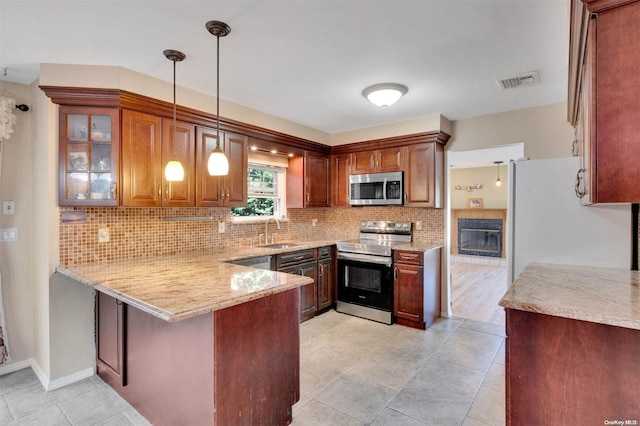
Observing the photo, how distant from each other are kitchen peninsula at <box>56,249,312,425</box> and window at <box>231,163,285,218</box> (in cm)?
177

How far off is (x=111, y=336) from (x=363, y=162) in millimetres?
3392

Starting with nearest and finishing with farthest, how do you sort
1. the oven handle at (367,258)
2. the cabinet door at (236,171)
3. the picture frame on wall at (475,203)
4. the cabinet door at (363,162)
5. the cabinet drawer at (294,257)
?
1. the cabinet door at (236,171)
2. the cabinet drawer at (294,257)
3. the oven handle at (367,258)
4. the cabinet door at (363,162)
5. the picture frame on wall at (475,203)

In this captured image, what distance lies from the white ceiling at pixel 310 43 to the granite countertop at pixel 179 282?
157 centimetres

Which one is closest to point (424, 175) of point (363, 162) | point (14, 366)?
point (363, 162)

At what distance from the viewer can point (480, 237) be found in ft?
27.1

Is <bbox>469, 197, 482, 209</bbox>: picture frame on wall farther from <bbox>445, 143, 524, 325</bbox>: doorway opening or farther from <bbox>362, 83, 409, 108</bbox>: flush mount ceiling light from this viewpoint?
<bbox>362, 83, 409, 108</bbox>: flush mount ceiling light

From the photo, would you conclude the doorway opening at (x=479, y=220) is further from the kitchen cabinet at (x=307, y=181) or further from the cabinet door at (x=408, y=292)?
the kitchen cabinet at (x=307, y=181)

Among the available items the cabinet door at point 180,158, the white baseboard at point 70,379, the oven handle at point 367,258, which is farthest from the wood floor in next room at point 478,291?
the white baseboard at point 70,379

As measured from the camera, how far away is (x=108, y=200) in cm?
246

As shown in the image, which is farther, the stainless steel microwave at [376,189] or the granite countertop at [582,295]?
the stainless steel microwave at [376,189]

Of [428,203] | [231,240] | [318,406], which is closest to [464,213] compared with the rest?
[428,203]

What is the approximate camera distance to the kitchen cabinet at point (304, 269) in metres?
3.57

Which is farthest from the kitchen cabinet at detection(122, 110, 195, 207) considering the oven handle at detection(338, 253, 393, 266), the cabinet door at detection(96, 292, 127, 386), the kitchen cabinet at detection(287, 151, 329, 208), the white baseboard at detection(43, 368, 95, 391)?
the oven handle at detection(338, 253, 393, 266)

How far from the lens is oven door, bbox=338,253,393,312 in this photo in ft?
12.3
